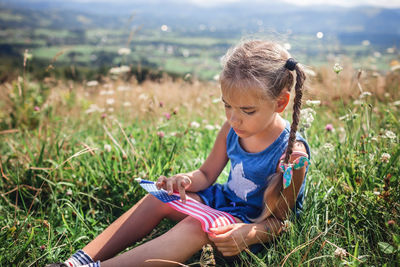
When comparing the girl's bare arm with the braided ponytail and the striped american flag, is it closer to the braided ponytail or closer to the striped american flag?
the striped american flag

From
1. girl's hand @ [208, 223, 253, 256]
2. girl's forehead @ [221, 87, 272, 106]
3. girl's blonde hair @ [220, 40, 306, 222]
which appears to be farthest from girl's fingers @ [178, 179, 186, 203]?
girl's forehead @ [221, 87, 272, 106]

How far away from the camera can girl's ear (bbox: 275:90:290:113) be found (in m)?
1.44

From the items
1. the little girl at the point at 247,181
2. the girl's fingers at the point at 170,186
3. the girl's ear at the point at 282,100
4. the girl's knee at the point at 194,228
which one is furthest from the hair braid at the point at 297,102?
the girl's fingers at the point at 170,186

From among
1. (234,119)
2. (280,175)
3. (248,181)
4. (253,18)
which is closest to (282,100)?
(234,119)

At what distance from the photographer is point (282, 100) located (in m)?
1.46

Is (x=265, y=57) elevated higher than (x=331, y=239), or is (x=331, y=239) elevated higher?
(x=265, y=57)

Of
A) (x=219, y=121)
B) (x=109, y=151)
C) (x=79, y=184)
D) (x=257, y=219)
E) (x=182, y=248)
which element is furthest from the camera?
(x=219, y=121)

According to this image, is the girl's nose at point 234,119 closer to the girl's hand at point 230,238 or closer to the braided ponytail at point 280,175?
the braided ponytail at point 280,175

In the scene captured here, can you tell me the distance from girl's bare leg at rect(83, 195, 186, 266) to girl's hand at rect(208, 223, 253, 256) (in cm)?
41

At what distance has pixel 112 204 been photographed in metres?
1.96

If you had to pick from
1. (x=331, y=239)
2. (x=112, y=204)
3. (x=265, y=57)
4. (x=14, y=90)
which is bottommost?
(x=112, y=204)

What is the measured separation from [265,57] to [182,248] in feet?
3.13

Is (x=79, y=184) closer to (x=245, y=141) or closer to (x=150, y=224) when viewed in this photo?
(x=150, y=224)

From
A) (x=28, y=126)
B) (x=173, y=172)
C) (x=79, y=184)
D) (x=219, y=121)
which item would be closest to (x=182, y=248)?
(x=173, y=172)
